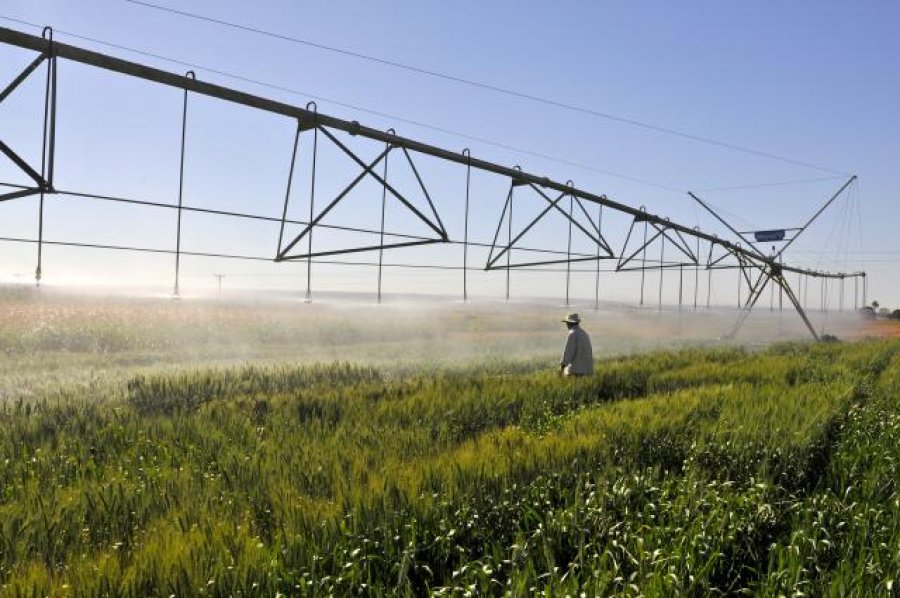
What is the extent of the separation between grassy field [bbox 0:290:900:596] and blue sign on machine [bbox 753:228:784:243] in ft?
75.7

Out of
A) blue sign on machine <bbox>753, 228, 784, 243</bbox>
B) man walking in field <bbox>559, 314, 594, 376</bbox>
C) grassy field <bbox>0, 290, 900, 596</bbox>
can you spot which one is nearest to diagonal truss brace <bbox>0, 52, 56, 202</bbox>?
grassy field <bbox>0, 290, 900, 596</bbox>

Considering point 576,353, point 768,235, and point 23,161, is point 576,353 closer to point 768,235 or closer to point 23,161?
point 23,161

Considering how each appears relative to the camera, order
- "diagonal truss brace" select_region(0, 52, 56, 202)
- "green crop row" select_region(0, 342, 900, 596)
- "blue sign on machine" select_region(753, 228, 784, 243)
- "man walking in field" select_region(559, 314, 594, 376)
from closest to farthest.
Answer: "green crop row" select_region(0, 342, 900, 596), "diagonal truss brace" select_region(0, 52, 56, 202), "man walking in field" select_region(559, 314, 594, 376), "blue sign on machine" select_region(753, 228, 784, 243)

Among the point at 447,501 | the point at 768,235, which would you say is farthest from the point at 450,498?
the point at 768,235

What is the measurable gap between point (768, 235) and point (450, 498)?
3130 centimetres

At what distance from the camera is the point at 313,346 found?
29.2 metres

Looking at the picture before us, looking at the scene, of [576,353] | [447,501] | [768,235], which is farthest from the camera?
[768,235]

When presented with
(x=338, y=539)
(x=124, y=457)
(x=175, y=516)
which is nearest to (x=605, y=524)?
(x=338, y=539)

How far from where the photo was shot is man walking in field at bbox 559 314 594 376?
44.2 feet

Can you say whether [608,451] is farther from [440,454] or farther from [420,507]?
[420,507]

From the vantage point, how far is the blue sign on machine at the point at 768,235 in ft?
102

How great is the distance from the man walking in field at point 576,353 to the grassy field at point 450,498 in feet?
10.6

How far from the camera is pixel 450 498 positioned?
4.70 metres

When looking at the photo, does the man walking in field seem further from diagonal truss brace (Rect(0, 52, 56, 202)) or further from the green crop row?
diagonal truss brace (Rect(0, 52, 56, 202))
